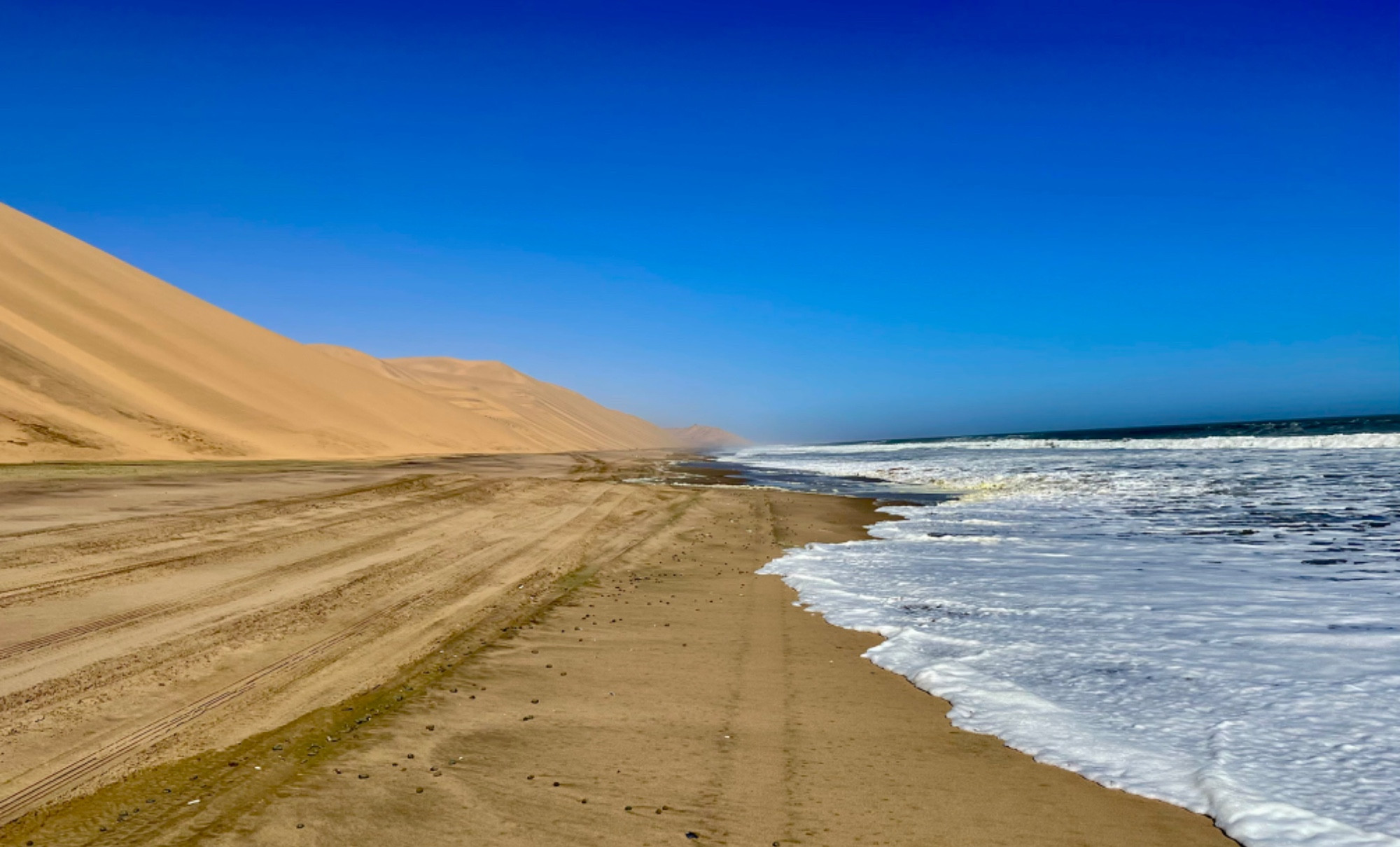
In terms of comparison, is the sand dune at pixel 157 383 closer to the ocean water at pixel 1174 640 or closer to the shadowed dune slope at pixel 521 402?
the shadowed dune slope at pixel 521 402

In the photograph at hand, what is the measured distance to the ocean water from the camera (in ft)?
10.3

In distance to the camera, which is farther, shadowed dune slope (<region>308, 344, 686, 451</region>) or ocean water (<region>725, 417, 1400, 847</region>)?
shadowed dune slope (<region>308, 344, 686, 451</region>)

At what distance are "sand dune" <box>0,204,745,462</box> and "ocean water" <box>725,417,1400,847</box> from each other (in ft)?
68.0

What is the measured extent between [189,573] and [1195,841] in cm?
746

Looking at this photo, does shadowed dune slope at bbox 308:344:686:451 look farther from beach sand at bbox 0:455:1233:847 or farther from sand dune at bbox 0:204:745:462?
beach sand at bbox 0:455:1233:847

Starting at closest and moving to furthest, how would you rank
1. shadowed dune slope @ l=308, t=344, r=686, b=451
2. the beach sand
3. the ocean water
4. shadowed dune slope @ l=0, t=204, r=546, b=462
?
the beach sand → the ocean water → shadowed dune slope @ l=0, t=204, r=546, b=462 → shadowed dune slope @ l=308, t=344, r=686, b=451

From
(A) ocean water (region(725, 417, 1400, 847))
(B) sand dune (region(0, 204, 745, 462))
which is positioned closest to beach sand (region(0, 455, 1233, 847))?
(A) ocean water (region(725, 417, 1400, 847))

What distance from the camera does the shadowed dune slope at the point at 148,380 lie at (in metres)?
21.3

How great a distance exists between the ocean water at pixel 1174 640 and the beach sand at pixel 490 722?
0.28 metres

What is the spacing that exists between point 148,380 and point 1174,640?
34.4 m

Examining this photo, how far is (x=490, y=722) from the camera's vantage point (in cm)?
368

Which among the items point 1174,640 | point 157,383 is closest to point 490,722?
point 1174,640

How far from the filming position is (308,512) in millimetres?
10594

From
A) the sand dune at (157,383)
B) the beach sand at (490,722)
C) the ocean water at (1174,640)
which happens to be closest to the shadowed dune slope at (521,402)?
the sand dune at (157,383)
